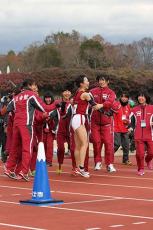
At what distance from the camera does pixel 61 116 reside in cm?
1580

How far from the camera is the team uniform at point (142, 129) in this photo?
15.6 m

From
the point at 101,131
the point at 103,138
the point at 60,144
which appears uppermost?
the point at 101,131

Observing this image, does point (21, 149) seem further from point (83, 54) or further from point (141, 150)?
point (83, 54)

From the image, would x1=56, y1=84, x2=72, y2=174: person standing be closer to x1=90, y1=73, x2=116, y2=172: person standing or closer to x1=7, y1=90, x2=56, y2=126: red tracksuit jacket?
x1=90, y1=73, x2=116, y2=172: person standing

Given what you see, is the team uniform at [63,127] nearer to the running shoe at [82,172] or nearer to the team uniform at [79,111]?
the team uniform at [79,111]

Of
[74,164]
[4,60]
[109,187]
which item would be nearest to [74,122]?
[74,164]

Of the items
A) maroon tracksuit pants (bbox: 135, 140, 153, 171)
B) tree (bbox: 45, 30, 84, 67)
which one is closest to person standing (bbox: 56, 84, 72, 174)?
maroon tracksuit pants (bbox: 135, 140, 153, 171)

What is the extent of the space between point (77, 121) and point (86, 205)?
428 centimetres

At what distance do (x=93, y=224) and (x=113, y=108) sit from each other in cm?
673

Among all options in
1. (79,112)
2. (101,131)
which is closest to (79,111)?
(79,112)

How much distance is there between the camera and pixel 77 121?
14617mm

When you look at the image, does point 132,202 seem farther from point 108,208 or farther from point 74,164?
point 74,164

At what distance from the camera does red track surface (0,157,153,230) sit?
349 inches

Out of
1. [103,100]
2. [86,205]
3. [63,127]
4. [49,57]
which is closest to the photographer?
[86,205]
